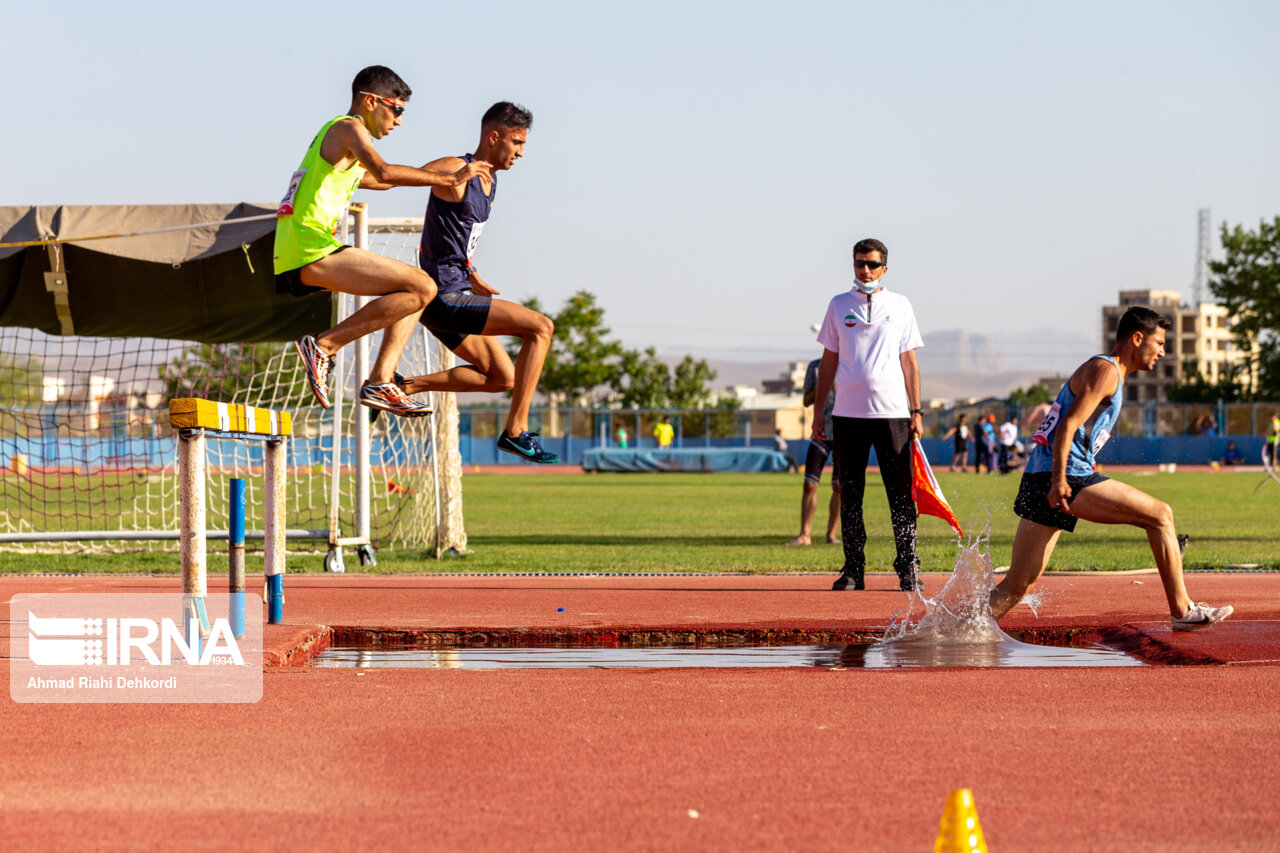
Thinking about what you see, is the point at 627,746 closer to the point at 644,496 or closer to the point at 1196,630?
the point at 1196,630

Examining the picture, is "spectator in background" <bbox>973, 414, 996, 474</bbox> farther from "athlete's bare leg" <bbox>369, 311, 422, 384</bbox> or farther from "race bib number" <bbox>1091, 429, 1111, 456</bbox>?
"athlete's bare leg" <bbox>369, 311, 422, 384</bbox>

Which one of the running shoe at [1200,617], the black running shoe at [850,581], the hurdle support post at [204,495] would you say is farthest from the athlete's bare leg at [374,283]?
the running shoe at [1200,617]

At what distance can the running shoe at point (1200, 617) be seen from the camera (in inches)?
301

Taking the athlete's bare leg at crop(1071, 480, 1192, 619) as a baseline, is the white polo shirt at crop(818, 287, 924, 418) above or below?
above

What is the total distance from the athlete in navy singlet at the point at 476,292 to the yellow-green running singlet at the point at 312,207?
0.47 metres

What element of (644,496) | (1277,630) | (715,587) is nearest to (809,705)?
(1277,630)

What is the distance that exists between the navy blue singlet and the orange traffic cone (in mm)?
4958

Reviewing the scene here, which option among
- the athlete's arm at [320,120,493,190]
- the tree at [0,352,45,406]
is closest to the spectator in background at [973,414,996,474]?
the tree at [0,352,45,406]

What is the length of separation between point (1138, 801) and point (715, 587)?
6.87 metres

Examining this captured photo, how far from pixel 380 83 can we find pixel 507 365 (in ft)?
5.79

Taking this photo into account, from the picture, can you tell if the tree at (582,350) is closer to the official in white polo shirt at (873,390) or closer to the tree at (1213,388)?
the tree at (1213,388)

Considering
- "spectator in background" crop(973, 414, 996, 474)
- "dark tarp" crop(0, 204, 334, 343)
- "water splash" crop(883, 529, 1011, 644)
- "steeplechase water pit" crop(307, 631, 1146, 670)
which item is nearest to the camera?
"steeplechase water pit" crop(307, 631, 1146, 670)

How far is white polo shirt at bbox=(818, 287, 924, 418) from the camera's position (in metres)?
10.1

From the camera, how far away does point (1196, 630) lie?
25.3 ft
